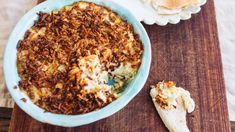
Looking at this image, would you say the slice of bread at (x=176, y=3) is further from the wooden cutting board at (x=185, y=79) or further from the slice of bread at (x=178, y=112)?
the slice of bread at (x=178, y=112)

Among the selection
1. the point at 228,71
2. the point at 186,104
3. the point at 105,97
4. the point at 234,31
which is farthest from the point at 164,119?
the point at 234,31

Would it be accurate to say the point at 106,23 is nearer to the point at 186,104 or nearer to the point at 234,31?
the point at 186,104

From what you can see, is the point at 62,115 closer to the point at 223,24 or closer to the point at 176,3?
the point at 176,3

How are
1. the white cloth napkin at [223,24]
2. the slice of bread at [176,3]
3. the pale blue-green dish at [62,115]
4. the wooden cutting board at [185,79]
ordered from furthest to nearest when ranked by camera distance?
the white cloth napkin at [223,24]
the slice of bread at [176,3]
the wooden cutting board at [185,79]
the pale blue-green dish at [62,115]

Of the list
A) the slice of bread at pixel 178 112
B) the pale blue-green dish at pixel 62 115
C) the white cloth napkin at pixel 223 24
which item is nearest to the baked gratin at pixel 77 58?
the pale blue-green dish at pixel 62 115

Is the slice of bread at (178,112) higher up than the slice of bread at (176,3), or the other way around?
the slice of bread at (176,3)

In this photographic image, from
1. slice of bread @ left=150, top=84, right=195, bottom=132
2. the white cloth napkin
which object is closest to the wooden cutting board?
slice of bread @ left=150, top=84, right=195, bottom=132
